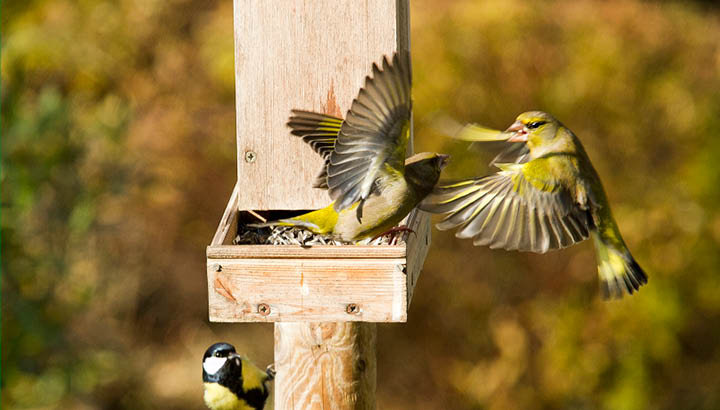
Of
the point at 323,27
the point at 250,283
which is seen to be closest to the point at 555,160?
the point at 323,27

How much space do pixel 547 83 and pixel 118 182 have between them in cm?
317

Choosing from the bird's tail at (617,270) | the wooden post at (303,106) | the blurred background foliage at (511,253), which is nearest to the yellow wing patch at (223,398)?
the wooden post at (303,106)

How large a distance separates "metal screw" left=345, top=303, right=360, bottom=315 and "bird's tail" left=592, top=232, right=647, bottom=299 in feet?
3.93

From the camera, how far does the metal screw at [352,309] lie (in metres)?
3.01

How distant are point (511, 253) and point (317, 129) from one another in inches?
152

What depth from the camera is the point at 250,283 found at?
300 cm

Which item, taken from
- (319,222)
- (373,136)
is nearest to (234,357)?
(319,222)

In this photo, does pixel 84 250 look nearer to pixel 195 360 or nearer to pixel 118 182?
pixel 118 182

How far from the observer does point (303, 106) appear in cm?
359

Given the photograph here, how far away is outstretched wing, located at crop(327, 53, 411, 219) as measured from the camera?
2695 mm

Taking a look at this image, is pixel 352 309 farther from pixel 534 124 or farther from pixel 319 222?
pixel 534 124

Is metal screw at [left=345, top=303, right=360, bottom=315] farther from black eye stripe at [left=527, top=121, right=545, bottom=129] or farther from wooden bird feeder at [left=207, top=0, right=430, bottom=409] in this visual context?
black eye stripe at [left=527, top=121, right=545, bottom=129]

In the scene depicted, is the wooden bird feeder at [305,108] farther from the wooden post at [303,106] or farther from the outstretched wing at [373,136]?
the outstretched wing at [373,136]

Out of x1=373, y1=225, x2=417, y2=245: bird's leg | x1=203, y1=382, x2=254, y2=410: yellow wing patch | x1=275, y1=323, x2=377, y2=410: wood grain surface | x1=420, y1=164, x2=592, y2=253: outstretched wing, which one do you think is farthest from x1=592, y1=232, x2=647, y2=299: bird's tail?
x1=203, y1=382, x2=254, y2=410: yellow wing patch
